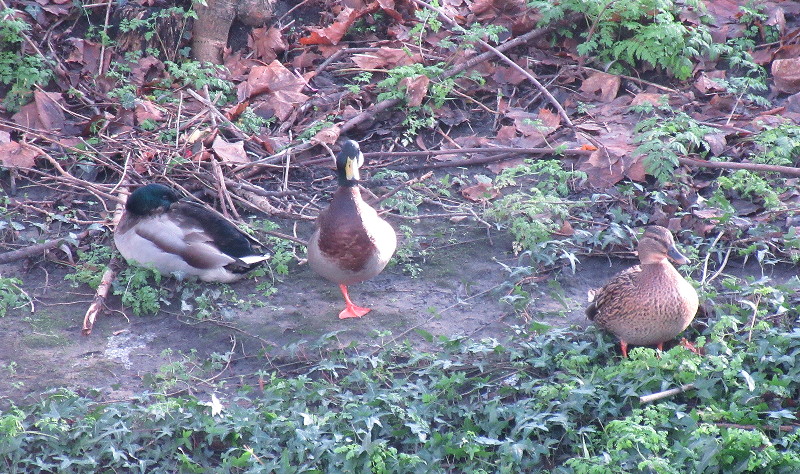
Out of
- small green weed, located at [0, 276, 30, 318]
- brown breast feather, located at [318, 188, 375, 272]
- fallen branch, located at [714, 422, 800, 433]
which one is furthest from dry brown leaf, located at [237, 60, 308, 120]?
fallen branch, located at [714, 422, 800, 433]

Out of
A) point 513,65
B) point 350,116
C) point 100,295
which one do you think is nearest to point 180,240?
point 100,295

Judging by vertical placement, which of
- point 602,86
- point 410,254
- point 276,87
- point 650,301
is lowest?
point 410,254

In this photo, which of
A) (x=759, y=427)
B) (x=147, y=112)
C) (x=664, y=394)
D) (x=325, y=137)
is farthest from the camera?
(x=147, y=112)

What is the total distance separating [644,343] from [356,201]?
5.75 feet

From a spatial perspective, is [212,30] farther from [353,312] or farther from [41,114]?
[353,312]

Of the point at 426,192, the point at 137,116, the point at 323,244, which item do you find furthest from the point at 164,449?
the point at 137,116

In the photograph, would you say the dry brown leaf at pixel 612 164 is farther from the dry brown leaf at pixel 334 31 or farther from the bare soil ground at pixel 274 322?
the dry brown leaf at pixel 334 31

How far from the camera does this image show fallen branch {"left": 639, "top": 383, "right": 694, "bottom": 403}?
3994mm

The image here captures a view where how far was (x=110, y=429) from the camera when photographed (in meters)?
4.15

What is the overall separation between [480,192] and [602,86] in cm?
157

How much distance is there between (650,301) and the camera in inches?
168

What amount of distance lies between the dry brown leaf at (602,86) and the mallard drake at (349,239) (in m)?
2.57

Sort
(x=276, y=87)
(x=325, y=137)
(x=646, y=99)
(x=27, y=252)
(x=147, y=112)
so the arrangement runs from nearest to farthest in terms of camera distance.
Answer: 1. (x=27, y=252)
2. (x=325, y=137)
3. (x=646, y=99)
4. (x=147, y=112)
5. (x=276, y=87)

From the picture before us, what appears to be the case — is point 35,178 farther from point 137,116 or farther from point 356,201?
point 356,201
